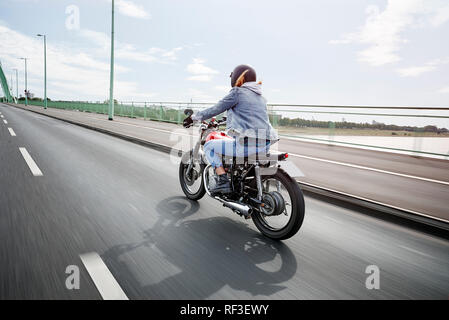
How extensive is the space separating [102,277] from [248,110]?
2113mm

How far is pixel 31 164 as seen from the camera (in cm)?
645

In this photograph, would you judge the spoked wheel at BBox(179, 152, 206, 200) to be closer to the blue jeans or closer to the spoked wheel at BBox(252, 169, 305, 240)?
the blue jeans

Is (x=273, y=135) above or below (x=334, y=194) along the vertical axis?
above

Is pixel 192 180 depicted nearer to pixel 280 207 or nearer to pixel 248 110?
pixel 248 110

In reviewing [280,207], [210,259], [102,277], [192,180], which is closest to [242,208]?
→ [280,207]

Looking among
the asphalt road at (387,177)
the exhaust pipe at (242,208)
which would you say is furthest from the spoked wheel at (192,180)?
the asphalt road at (387,177)

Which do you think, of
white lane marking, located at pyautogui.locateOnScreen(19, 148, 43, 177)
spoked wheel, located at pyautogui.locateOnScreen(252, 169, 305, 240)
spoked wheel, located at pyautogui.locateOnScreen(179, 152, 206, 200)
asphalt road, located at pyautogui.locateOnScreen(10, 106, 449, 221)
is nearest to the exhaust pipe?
spoked wheel, located at pyautogui.locateOnScreen(252, 169, 305, 240)

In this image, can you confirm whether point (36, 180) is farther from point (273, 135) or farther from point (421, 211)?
point (421, 211)

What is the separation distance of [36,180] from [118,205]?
6.71 feet

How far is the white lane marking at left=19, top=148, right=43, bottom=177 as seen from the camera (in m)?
5.70

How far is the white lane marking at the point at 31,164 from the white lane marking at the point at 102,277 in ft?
12.0
